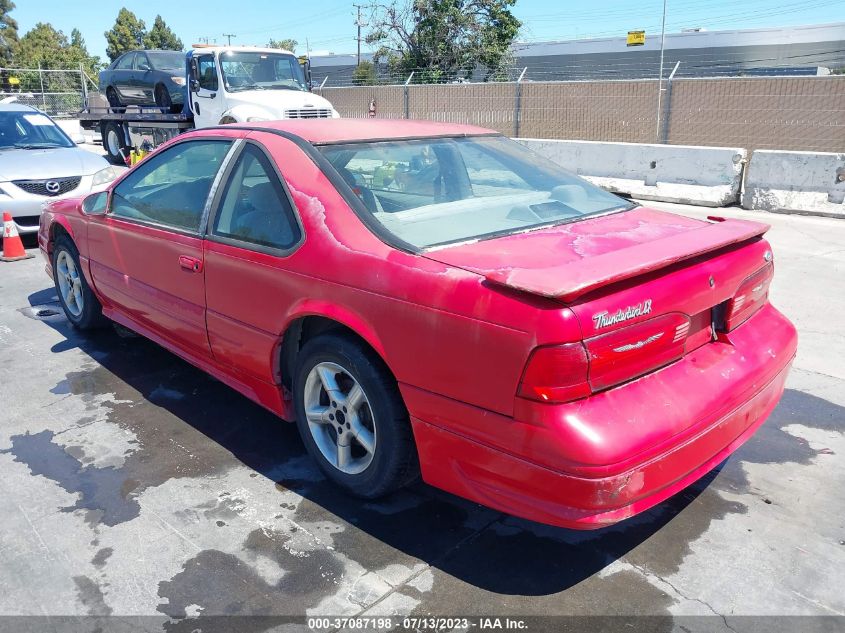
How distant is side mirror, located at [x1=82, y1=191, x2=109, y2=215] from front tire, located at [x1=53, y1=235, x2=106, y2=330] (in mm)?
493

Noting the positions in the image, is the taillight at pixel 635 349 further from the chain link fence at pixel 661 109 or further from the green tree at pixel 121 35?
the green tree at pixel 121 35

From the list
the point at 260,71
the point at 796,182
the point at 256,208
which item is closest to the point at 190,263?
the point at 256,208

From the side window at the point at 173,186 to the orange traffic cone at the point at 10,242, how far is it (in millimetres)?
4137

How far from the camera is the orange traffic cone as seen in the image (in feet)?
25.6

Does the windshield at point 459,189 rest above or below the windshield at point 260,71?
below

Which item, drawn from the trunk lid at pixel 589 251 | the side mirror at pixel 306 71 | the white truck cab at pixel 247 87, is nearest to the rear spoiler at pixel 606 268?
the trunk lid at pixel 589 251

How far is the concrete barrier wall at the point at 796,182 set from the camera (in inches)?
369

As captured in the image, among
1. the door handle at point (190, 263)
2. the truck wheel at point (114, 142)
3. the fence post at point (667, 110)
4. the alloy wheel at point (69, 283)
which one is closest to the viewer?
the door handle at point (190, 263)

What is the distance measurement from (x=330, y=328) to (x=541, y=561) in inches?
51.5

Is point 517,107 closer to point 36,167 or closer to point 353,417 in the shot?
point 36,167

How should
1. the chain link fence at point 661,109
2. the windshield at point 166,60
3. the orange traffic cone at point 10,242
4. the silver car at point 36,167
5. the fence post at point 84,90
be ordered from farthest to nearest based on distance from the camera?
the fence post at point 84,90 < the windshield at point 166,60 < the chain link fence at point 661,109 < the silver car at point 36,167 < the orange traffic cone at point 10,242

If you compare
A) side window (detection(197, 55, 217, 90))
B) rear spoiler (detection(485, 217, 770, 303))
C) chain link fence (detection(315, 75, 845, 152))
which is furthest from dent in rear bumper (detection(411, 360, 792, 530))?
side window (detection(197, 55, 217, 90))

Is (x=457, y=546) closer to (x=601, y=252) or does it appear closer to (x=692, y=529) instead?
(x=692, y=529)

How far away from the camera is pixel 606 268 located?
237 cm
